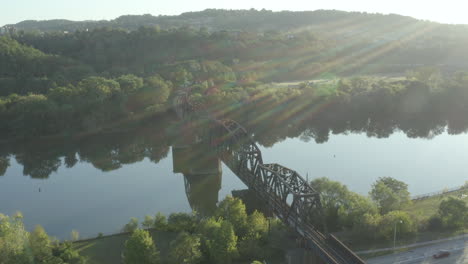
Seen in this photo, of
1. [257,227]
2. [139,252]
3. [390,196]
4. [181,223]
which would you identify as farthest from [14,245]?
[390,196]

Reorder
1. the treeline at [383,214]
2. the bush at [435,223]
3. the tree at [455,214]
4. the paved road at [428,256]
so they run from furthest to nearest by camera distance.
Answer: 1. the bush at [435,223]
2. the tree at [455,214]
3. the treeline at [383,214]
4. the paved road at [428,256]

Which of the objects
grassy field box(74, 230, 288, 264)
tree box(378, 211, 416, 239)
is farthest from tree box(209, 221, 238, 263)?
tree box(378, 211, 416, 239)

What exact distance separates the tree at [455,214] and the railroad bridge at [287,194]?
28.5 ft

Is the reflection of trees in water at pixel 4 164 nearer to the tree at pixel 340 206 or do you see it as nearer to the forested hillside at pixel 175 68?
the forested hillside at pixel 175 68

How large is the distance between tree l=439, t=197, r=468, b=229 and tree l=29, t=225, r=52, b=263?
22.9m

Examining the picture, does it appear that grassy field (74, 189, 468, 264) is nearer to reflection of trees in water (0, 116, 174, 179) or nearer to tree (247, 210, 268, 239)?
tree (247, 210, 268, 239)

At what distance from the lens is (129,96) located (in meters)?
62.8

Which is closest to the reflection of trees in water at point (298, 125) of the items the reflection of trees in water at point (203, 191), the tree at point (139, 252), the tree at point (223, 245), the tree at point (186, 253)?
the reflection of trees in water at point (203, 191)

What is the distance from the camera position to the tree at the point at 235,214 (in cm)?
2281

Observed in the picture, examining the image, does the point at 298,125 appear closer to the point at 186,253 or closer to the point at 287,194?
the point at 287,194

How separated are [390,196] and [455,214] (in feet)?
12.5

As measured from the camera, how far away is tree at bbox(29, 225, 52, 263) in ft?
67.4

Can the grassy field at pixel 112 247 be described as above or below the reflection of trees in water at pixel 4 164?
below

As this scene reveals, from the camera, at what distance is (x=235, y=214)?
23312 mm
